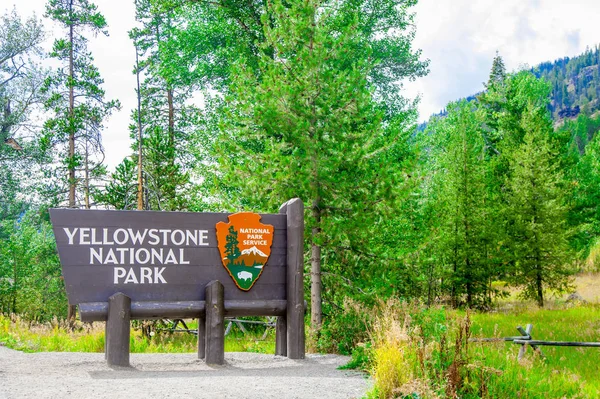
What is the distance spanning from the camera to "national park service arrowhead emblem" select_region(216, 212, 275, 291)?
9884 millimetres

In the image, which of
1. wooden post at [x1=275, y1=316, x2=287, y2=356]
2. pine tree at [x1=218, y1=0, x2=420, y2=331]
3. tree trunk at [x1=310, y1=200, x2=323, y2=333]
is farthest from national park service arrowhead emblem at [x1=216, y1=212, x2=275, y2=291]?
tree trunk at [x1=310, y1=200, x2=323, y2=333]

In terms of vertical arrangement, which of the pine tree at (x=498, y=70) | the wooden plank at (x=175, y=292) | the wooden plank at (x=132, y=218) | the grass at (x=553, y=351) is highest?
the pine tree at (x=498, y=70)

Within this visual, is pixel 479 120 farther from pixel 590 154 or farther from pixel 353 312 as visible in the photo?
pixel 353 312

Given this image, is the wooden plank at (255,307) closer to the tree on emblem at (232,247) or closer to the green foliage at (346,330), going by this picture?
the tree on emblem at (232,247)

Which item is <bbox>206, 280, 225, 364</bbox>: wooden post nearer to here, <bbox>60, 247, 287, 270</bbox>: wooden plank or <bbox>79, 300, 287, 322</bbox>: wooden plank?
<bbox>79, 300, 287, 322</bbox>: wooden plank

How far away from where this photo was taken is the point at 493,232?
2322 cm

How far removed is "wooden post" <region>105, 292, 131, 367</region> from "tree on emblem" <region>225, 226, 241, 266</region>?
165 centimetres

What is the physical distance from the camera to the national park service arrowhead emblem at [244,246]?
988cm

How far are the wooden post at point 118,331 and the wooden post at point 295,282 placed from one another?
8.22 ft

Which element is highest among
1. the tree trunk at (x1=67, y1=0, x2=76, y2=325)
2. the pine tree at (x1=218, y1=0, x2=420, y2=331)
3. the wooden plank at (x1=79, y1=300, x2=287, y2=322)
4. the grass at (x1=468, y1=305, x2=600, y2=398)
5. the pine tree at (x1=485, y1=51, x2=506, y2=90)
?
the pine tree at (x1=485, y1=51, x2=506, y2=90)

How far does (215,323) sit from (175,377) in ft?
5.22

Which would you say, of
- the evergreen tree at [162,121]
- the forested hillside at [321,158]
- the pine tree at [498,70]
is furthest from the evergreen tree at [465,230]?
the pine tree at [498,70]

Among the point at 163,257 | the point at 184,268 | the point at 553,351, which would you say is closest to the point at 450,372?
the point at 184,268

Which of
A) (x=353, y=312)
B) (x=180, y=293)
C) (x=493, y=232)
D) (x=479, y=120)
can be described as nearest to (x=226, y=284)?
(x=180, y=293)
